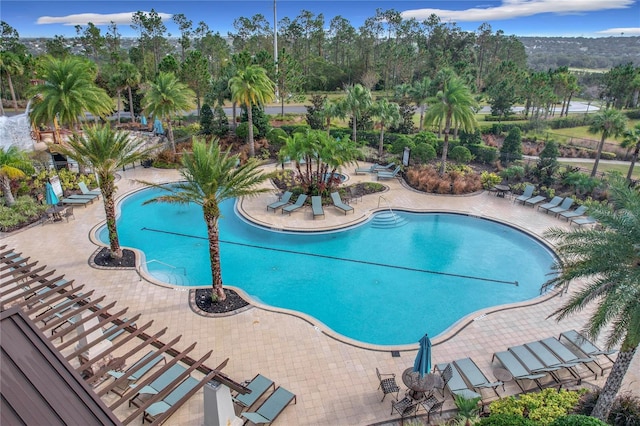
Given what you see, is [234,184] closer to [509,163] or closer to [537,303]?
[537,303]

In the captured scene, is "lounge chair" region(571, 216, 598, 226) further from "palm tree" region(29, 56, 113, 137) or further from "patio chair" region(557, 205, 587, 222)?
"palm tree" region(29, 56, 113, 137)

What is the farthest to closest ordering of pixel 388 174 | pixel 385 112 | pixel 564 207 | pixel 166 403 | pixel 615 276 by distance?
pixel 385 112 < pixel 388 174 < pixel 564 207 < pixel 166 403 < pixel 615 276

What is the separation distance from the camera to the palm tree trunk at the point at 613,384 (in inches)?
377

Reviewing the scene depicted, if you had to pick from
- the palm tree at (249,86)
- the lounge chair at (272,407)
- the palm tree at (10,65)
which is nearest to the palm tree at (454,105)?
the palm tree at (249,86)

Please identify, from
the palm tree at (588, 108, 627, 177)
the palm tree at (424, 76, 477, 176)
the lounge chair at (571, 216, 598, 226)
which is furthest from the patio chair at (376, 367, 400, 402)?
the palm tree at (588, 108, 627, 177)

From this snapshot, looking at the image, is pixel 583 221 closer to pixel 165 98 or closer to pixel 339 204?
pixel 339 204

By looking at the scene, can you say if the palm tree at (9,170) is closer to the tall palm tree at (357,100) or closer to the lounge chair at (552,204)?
the tall palm tree at (357,100)

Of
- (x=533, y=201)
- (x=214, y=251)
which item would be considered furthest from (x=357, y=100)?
(x=214, y=251)

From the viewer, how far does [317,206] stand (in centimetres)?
2311

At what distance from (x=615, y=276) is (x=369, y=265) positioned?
10.5m

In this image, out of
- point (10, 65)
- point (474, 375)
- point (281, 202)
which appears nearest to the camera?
point (474, 375)

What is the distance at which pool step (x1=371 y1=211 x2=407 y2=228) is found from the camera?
22.9 metres

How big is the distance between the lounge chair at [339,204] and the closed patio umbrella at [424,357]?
1305 centimetres

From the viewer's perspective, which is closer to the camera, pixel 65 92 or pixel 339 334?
pixel 339 334
